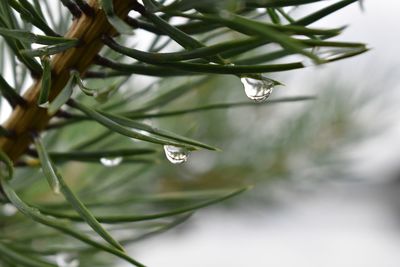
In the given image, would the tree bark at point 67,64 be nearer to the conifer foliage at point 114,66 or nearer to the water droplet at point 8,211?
the conifer foliage at point 114,66

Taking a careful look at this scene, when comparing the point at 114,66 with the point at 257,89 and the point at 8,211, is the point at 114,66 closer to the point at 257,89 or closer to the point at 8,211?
the point at 257,89

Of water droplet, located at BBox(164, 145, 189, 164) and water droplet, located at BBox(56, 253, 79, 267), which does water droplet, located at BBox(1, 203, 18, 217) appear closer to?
water droplet, located at BBox(56, 253, 79, 267)

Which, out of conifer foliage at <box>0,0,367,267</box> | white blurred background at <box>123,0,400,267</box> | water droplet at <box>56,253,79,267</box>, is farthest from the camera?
white blurred background at <box>123,0,400,267</box>

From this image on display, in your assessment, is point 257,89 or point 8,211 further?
point 8,211

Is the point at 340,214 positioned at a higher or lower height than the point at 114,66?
higher

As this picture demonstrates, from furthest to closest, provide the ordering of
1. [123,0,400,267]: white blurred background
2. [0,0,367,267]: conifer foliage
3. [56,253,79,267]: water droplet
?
[123,0,400,267]: white blurred background, [56,253,79,267]: water droplet, [0,0,367,267]: conifer foliage

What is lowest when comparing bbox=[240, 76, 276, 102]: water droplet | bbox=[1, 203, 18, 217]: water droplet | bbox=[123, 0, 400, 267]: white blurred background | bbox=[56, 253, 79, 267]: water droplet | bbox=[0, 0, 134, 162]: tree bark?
bbox=[56, 253, 79, 267]: water droplet

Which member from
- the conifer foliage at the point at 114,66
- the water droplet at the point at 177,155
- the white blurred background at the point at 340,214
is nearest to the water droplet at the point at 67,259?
the conifer foliage at the point at 114,66

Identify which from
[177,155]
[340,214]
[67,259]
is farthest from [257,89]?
[340,214]

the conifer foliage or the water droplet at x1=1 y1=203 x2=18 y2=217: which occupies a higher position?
the water droplet at x1=1 y1=203 x2=18 y2=217

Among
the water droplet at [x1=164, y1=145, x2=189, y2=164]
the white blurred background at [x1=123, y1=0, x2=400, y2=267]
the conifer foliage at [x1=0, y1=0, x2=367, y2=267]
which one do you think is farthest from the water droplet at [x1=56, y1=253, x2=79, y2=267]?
the white blurred background at [x1=123, y1=0, x2=400, y2=267]

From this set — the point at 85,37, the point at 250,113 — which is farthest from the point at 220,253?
the point at 85,37

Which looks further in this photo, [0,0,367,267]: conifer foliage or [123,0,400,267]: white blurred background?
[123,0,400,267]: white blurred background
